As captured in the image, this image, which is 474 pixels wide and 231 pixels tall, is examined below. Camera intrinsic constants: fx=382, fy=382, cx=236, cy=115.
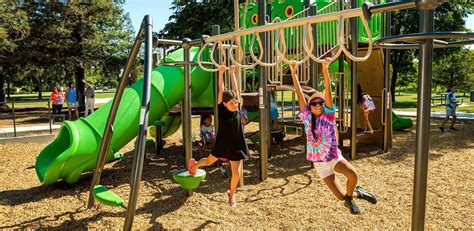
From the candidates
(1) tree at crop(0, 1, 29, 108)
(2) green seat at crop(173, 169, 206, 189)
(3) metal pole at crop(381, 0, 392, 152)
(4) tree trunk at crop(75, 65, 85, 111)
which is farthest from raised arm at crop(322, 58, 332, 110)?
(4) tree trunk at crop(75, 65, 85, 111)

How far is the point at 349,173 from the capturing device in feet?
11.6

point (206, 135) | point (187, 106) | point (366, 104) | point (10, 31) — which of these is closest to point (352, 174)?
point (187, 106)

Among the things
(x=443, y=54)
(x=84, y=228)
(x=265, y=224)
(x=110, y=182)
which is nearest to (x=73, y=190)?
(x=110, y=182)

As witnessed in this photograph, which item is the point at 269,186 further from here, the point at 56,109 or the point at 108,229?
the point at 56,109

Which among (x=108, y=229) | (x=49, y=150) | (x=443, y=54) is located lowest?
(x=108, y=229)

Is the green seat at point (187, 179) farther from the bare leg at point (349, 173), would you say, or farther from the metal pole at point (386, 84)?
the metal pole at point (386, 84)

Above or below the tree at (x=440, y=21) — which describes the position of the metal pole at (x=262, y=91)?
below

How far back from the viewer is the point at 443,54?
23.6 meters

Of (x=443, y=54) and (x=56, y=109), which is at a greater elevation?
(x=443, y=54)

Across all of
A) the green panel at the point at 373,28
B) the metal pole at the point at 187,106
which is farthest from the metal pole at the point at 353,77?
the metal pole at the point at 187,106

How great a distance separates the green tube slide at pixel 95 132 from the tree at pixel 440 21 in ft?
69.3

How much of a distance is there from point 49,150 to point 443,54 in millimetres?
23824

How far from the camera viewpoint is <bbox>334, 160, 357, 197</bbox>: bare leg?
139 inches

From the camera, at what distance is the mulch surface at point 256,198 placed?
4.36 meters
